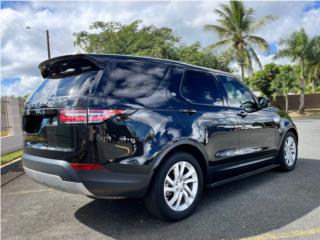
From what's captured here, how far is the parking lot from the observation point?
3.58m

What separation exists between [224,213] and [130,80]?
2.01m

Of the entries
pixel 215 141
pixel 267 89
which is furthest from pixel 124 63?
pixel 267 89

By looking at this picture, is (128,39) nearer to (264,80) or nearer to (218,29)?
(218,29)

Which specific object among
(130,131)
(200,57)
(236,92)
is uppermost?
(200,57)

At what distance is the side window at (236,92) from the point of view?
494 cm

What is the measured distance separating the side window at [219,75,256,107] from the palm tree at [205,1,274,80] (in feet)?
74.8

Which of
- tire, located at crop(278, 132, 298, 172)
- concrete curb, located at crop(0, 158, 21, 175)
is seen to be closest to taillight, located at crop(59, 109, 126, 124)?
tire, located at crop(278, 132, 298, 172)

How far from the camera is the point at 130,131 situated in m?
3.45

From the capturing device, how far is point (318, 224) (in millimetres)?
3680

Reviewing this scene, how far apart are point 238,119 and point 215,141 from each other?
719 millimetres

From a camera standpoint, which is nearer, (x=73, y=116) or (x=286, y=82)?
(x=73, y=116)

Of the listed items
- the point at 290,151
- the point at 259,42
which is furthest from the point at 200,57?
the point at 290,151

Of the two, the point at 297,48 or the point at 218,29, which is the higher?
the point at 218,29

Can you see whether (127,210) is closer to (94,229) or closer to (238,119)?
(94,229)
